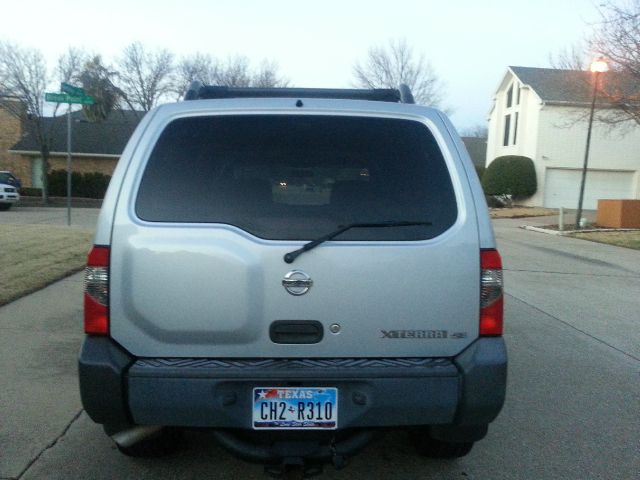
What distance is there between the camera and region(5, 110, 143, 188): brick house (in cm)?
3350

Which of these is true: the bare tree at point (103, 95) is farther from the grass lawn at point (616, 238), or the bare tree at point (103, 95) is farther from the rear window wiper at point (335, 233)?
the rear window wiper at point (335, 233)

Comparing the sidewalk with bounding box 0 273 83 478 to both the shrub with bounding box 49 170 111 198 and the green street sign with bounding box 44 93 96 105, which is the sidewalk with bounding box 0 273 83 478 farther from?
the shrub with bounding box 49 170 111 198

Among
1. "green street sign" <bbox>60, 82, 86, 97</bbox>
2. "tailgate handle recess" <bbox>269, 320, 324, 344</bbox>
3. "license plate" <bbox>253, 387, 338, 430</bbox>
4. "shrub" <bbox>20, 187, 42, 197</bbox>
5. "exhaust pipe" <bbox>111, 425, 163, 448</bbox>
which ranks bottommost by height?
"shrub" <bbox>20, 187, 42, 197</bbox>

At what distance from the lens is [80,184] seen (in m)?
32.2

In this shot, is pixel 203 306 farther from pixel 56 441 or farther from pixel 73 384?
pixel 73 384

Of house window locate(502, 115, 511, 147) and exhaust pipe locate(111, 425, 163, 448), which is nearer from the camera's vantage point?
exhaust pipe locate(111, 425, 163, 448)

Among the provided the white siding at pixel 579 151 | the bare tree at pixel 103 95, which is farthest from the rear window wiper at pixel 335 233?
the bare tree at pixel 103 95

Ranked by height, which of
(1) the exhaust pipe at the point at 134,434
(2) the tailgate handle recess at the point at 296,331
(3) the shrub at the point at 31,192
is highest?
(2) the tailgate handle recess at the point at 296,331

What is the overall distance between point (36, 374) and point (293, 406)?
3.06 metres

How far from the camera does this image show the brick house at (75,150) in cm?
3350

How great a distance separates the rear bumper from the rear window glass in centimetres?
58

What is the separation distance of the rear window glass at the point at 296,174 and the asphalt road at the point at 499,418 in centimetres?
150

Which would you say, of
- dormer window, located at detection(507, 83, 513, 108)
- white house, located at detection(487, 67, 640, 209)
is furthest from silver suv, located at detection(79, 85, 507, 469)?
dormer window, located at detection(507, 83, 513, 108)

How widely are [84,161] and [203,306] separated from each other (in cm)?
3533
